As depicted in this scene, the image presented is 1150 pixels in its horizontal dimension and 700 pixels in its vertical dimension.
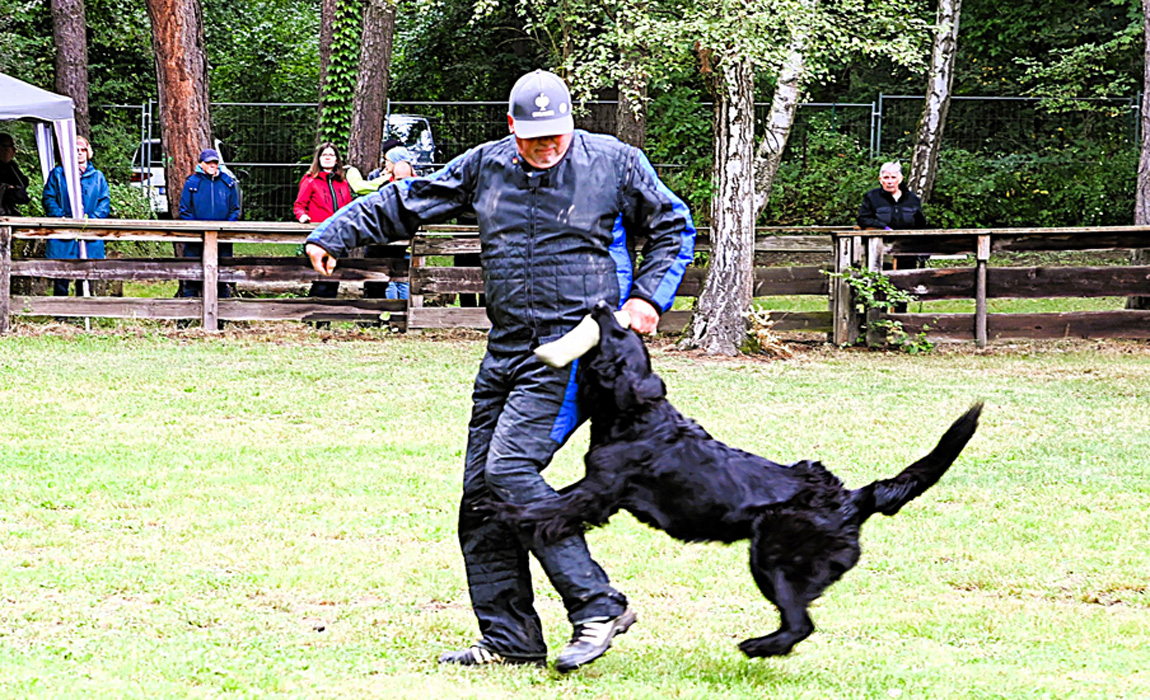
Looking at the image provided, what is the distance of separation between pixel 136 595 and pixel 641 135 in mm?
14963

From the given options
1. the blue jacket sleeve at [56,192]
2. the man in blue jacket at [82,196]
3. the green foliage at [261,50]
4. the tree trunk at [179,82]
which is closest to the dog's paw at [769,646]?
the man in blue jacket at [82,196]

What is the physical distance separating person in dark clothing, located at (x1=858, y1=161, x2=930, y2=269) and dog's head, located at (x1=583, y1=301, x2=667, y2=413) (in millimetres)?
10828

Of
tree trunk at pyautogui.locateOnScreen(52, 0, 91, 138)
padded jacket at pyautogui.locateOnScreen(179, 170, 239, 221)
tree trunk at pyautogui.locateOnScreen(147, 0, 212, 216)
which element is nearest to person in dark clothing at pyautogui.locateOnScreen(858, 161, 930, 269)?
padded jacket at pyautogui.locateOnScreen(179, 170, 239, 221)

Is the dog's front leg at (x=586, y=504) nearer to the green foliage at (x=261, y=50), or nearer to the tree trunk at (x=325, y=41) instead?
the tree trunk at (x=325, y=41)

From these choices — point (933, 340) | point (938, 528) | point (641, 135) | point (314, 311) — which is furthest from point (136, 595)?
point (641, 135)

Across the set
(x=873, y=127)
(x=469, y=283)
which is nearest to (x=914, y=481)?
(x=469, y=283)

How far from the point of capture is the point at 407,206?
4672mm

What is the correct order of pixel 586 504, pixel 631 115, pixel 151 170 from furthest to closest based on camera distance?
pixel 151 170, pixel 631 115, pixel 586 504

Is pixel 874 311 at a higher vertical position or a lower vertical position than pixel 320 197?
lower

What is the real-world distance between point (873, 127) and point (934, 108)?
3.35 meters

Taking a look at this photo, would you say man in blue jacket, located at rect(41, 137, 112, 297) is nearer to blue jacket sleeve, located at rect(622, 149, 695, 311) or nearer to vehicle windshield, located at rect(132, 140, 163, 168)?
blue jacket sleeve, located at rect(622, 149, 695, 311)

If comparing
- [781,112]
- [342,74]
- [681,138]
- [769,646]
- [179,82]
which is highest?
[342,74]

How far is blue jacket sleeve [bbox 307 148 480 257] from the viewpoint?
463cm

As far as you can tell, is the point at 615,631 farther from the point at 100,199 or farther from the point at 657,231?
the point at 100,199
